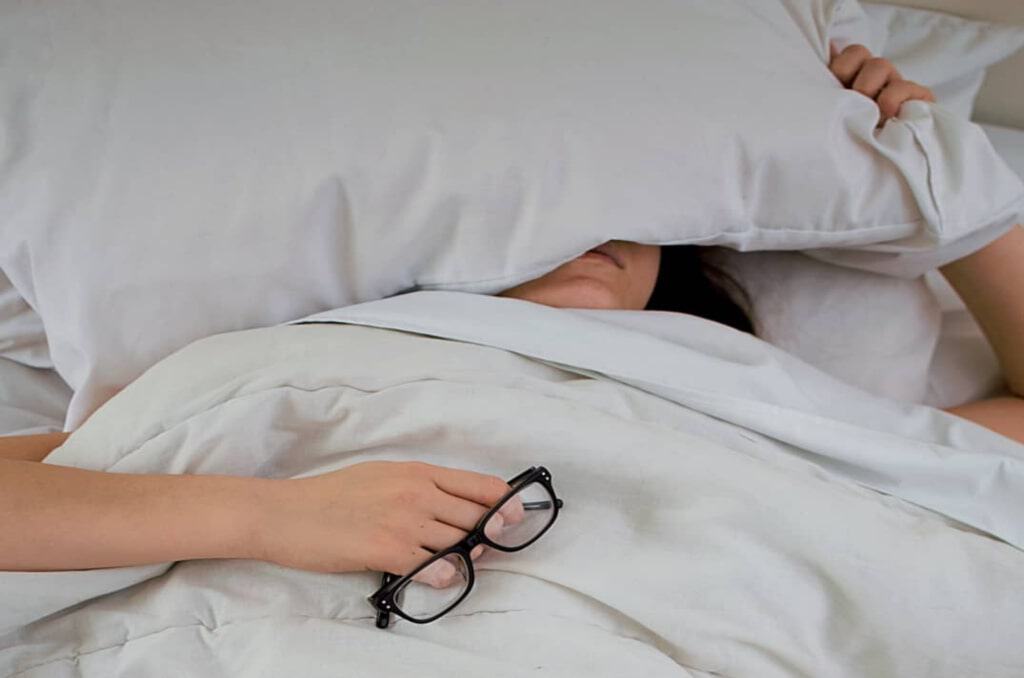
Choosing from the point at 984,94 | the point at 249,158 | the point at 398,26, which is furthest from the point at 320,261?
the point at 984,94

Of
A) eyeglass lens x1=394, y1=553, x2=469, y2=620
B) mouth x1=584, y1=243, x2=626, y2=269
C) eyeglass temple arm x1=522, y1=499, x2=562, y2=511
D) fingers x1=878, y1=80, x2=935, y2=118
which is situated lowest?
eyeglass lens x1=394, y1=553, x2=469, y2=620

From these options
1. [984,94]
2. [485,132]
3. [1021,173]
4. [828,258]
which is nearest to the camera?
[485,132]

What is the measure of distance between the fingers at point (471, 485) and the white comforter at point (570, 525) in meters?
0.03

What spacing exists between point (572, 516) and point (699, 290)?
47cm

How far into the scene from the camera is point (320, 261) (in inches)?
30.5

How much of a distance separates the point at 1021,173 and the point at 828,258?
0.41 m

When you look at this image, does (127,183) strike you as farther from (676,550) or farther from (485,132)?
(676,550)

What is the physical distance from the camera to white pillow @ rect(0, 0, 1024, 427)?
741 mm

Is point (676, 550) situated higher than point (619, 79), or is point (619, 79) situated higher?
point (619, 79)

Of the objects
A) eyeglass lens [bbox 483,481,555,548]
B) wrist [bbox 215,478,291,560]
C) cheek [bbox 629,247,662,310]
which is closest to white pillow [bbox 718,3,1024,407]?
cheek [bbox 629,247,662,310]

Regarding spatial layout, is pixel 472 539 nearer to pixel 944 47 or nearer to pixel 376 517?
pixel 376 517

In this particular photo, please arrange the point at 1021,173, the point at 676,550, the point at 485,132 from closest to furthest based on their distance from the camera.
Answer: the point at 676,550, the point at 485,132, the point at 1021,173

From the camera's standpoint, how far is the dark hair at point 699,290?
104 centimetres

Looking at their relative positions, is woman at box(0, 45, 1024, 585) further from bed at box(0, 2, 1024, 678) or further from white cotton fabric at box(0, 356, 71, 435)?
white cotton fabric at box(0, 356, 71, 435)
